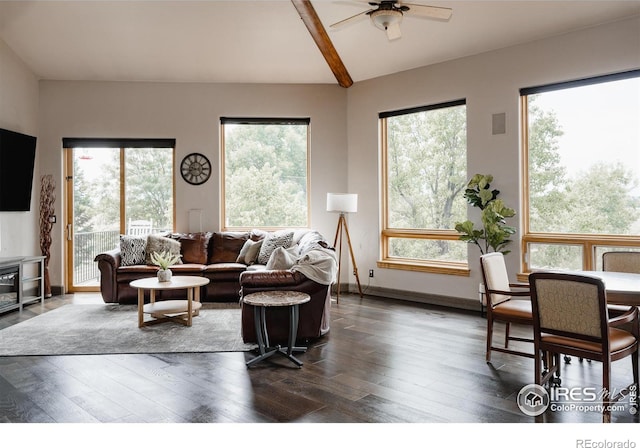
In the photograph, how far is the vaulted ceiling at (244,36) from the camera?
5.03m

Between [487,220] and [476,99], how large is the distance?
1640 millimetres

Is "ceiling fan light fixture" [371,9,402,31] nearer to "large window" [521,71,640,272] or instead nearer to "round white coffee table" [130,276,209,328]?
"large window" [521,71,640,272]

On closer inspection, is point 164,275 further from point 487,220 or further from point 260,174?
point 487,220

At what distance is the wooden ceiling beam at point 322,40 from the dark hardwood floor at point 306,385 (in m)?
3.89

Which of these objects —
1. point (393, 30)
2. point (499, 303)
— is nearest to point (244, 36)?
point (393, 30)

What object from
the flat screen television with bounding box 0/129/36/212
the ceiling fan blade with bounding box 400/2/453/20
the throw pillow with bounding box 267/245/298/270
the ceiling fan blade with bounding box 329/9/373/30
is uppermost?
the ceiling fan blade with bounding box 329/9/373/30

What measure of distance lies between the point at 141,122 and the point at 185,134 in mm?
707

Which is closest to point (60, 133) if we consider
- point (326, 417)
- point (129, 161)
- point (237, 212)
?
point (129, 161)

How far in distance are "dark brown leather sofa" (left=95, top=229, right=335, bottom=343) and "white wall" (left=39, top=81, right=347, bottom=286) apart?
2.10 ft

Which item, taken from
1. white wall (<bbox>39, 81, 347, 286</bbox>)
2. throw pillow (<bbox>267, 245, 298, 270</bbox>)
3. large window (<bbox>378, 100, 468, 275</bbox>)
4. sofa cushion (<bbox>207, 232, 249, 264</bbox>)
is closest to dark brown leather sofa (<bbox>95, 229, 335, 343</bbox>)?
sofa cushion (<bbox>207, 232, 249, 264</bbox>)

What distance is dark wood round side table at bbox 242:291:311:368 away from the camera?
11.8 feet

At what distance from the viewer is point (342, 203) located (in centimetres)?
634
